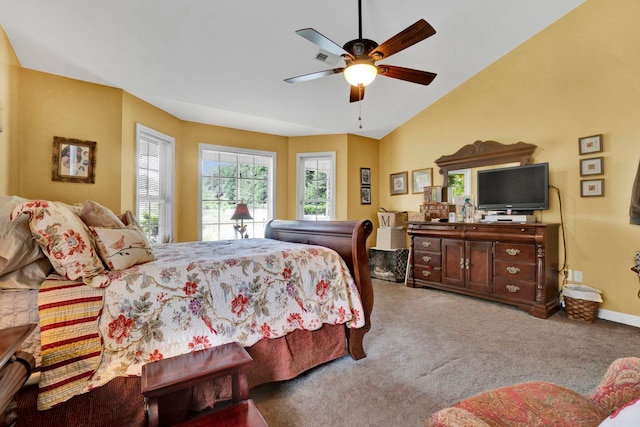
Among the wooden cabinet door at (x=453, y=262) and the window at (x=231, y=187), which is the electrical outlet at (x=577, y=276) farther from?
the window at (x=231, y=187)

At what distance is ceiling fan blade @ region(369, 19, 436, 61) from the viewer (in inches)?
76.5

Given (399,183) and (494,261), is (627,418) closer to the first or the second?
(494,261)

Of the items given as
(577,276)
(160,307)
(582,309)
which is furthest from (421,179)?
(160,307)

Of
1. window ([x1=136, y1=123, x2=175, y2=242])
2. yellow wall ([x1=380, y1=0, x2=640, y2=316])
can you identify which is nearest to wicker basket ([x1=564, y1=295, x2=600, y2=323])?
yellow wall ([x1=380, y1=0, x2=640, y2=316])

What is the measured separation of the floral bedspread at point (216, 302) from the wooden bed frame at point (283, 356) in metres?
0.08

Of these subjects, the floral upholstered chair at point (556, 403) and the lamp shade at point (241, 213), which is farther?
the lamp shade at point (241, 213)

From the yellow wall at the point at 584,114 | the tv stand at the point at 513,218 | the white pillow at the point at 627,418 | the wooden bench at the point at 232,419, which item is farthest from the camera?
the tv stand at the point at 513,218

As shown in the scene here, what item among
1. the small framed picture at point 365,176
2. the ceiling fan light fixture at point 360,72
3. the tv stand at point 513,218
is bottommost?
the tv stand at point 513,218

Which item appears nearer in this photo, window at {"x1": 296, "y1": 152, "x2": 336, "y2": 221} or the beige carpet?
the beige carpet

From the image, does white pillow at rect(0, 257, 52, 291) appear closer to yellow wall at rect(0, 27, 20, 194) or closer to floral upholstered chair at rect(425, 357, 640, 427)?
floral upholstered chair at rect(425, 357, 640, 427)

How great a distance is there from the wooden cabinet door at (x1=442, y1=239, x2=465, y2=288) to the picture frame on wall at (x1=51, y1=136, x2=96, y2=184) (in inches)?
163

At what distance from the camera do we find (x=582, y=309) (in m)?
2.80

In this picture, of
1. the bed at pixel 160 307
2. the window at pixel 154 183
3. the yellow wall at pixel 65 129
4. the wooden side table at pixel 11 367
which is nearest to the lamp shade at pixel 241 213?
the window at pixel 154 183

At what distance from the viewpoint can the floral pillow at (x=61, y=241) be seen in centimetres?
124
